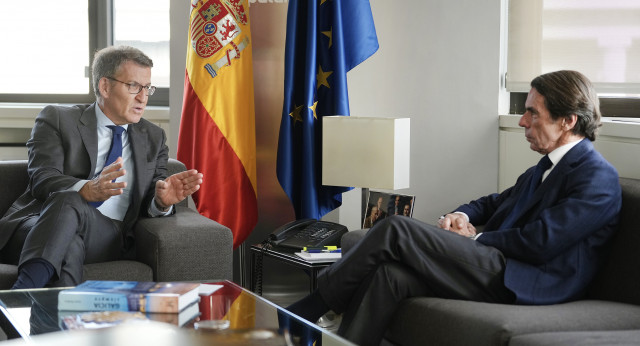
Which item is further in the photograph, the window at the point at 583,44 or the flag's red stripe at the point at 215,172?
the flag's red stripe at the point at 215,172

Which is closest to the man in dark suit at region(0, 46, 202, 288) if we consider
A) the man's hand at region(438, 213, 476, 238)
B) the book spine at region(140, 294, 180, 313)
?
the book spine at region(140, 294, 180, 313)

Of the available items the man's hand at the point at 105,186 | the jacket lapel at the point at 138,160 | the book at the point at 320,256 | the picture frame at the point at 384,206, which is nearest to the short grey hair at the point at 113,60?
the jacket lapel at the point at 138,160

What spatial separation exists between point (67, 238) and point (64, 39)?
2.50 m

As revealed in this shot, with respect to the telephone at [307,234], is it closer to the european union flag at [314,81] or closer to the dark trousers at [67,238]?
the european union flag at [314,81]

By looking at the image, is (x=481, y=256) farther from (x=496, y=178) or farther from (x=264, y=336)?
(x=496, y=178)

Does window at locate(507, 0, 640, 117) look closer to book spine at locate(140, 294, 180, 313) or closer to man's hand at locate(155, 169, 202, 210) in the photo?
man's hand at locate(155, 169, 202, 210)

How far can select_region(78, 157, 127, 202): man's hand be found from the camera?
10.3ft

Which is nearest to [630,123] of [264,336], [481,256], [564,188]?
[564,188]

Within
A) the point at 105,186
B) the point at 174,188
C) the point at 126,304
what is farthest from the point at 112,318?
the point at 174,188

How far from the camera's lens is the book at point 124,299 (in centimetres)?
233

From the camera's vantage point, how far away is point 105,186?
125 inches

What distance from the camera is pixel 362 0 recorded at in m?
4.02

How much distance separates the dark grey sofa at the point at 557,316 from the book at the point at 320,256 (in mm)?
620

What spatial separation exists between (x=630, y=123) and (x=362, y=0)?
4.77 ft
